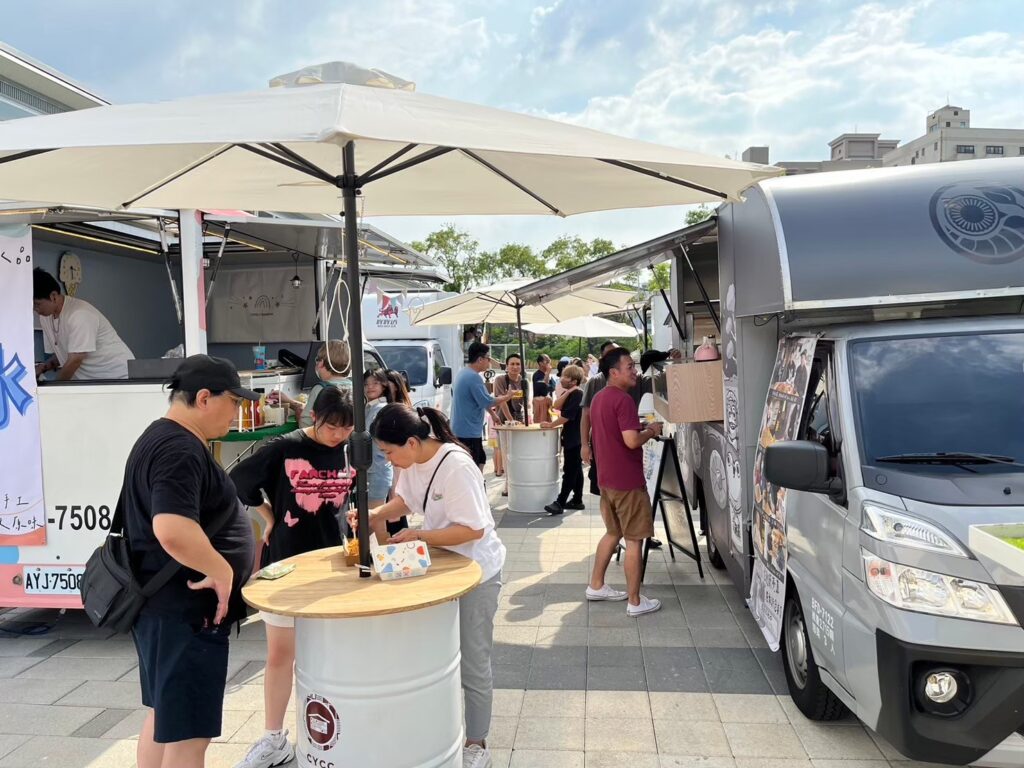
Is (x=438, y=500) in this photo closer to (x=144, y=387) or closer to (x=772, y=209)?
(x=772, y=209)

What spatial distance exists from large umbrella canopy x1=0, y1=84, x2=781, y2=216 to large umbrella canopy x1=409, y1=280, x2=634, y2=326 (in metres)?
4.66

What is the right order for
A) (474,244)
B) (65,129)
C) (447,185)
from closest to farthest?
(65,129)
(447,185)
(474,244)

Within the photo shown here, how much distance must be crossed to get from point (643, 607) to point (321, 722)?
2988 millimetres

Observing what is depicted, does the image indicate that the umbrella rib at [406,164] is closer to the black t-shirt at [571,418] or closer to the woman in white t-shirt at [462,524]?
the woman in white t-shirt at [462,524]

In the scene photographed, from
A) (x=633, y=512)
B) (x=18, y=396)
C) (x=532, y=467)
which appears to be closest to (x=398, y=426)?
(x=633, y=512)

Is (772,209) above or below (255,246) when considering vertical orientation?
below

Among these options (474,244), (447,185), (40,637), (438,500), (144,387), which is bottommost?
(40,637)

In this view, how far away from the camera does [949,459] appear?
292cm

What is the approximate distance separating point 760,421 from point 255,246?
5027 mm

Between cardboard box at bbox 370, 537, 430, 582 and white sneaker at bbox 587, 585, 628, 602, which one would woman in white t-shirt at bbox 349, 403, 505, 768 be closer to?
cardboard box at bbox 370, 537, 430, 582

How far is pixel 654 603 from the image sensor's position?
5.19m

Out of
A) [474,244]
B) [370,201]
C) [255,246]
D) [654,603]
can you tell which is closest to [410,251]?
[255,246]

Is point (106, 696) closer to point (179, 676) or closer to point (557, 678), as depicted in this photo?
point (179, 676)

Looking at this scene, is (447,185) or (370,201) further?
(370,201)
